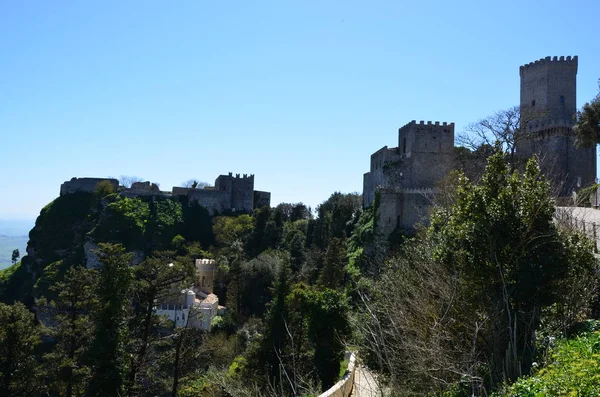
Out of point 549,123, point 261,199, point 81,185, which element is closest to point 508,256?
point 549,123

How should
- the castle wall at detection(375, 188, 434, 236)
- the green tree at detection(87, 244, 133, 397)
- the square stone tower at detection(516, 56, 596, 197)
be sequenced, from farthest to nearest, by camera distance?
the castle wall at detection(375, 188, 434, 236) → the square stone tower at detection(516, 56, 596, 197) → the green tree at detection(87, 244, 133, 397)

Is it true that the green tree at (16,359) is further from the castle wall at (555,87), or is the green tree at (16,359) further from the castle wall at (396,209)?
the castle wall at (555,87)

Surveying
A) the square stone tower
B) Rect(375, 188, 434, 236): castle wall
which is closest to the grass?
Rect(375, 188, 434, 236): castle wall

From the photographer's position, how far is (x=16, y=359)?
63.8 feet

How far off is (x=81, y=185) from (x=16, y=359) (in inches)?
1802

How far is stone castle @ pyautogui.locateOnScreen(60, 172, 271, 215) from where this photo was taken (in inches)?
2347

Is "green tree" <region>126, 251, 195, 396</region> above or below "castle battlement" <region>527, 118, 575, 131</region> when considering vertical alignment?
below

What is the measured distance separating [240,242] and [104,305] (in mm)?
32939

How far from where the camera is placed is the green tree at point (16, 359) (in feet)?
62.6

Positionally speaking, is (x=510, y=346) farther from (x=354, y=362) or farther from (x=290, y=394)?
(x=290, y=394)

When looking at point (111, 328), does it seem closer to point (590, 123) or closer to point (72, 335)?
point (72, 335)

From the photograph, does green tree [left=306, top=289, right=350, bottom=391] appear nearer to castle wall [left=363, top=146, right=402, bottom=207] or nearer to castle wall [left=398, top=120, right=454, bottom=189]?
castle wall [left=398, top=120, right=454, bottom=189]

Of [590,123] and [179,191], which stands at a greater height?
[590,123]

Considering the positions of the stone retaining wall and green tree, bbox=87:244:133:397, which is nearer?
the stone retaining wall
